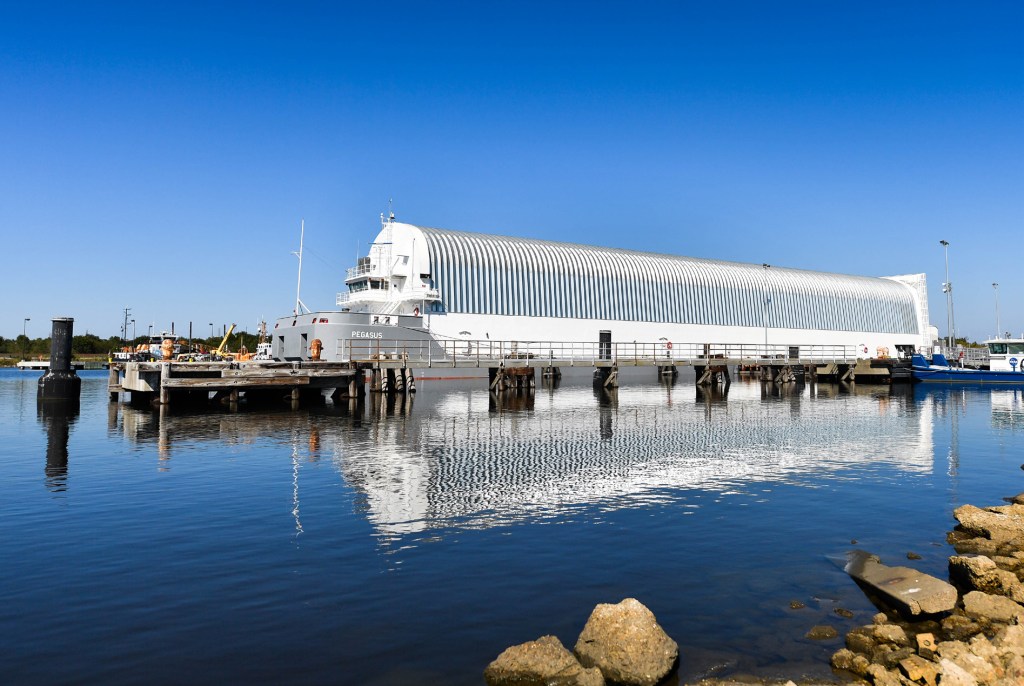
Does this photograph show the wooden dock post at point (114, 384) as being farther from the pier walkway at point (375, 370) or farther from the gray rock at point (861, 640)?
the gray rock at point (861, 640)

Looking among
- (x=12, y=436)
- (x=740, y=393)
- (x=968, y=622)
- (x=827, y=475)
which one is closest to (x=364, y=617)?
(x=968, y=622)

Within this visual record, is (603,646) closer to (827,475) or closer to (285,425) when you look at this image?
(827,475)

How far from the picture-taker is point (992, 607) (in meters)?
8.07

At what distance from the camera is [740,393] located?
2023 inches

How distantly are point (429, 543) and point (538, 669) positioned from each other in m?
4.65

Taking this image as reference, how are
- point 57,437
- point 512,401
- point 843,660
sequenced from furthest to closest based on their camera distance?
point 512,401, point 57,437, point 843,660

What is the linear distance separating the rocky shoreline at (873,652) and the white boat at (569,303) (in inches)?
1564

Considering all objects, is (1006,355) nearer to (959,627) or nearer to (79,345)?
(959,627)

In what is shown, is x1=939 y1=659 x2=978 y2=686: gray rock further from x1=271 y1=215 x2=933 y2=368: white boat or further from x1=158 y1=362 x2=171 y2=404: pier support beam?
x1=271 y1=215 x2=933 y2=368: white boat

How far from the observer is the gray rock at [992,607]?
795cm

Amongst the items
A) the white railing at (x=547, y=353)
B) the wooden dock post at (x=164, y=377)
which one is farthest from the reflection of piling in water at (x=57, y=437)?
the white railing at (x=547, y=353)

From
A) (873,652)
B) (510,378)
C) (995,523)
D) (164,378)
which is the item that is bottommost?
(873,652)

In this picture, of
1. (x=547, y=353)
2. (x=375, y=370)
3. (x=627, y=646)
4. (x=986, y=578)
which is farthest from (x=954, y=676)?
(x=547, y=353)

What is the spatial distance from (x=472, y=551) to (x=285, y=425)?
19.2m
